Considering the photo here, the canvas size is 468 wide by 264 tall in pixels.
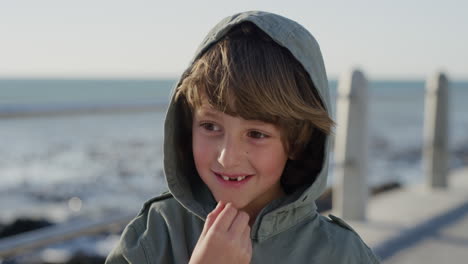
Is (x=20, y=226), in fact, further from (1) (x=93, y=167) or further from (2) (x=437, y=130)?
(2) (x=437, y=130)

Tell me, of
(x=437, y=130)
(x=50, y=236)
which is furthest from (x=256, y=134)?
(x=437, y=130)

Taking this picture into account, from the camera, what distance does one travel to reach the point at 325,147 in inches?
60.5

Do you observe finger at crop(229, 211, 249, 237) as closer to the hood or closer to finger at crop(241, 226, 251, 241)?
finger at crop(241, 226, 251, 241)

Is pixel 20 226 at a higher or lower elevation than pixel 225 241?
lower

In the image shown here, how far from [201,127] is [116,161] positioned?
9.25 meters

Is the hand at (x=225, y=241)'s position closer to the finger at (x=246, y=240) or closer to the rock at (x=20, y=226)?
the finger at (x=246, y=240)

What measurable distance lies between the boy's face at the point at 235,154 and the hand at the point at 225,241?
0.16 meters

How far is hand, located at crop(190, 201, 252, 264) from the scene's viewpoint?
1183mm

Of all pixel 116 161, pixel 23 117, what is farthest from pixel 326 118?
pixel 116 161

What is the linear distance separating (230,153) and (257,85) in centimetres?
16

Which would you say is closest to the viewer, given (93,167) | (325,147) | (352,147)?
(325,147)

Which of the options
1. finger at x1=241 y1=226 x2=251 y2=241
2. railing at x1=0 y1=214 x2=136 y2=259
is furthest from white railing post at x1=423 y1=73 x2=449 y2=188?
finger at x1=241 y1=226 x2=251 y2=241

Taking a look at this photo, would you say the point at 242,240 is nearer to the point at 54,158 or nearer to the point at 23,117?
the point at 23,117

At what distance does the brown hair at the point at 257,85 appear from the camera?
133cm
